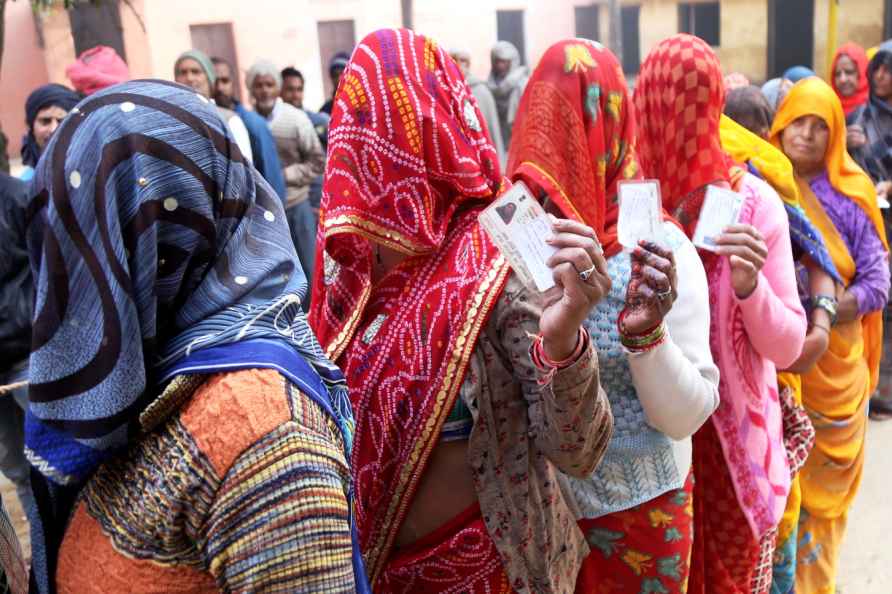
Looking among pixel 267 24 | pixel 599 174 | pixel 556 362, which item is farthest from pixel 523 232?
pixel 267 24

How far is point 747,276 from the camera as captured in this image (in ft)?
6.23

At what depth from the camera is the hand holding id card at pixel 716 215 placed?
1839 millimetres

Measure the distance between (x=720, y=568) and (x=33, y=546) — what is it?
1.63 meters

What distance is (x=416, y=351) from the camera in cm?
149

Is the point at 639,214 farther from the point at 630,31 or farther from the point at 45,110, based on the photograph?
the point at 630,31

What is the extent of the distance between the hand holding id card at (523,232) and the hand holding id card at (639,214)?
0.25 meters

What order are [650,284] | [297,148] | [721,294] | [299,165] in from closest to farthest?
1. [650,284]
2. [721,294]
3. [299,165]
4. [297,148]

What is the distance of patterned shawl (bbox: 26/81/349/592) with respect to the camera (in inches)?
38.8

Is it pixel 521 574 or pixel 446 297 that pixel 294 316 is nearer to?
pixel 446 297

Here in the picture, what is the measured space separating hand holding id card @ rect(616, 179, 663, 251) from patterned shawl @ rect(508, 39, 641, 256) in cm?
22

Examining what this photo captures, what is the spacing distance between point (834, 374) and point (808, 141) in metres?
0.83

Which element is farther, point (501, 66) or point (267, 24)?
point (267, 24)

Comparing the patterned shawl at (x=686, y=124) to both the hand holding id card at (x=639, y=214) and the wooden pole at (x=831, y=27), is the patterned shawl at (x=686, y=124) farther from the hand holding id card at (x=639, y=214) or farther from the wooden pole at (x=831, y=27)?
the wooden pole at (x=831, y=27)

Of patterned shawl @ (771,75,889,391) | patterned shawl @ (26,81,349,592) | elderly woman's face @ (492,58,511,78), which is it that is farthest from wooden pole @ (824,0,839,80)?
patterned shawl @ (26,81,349,592)
